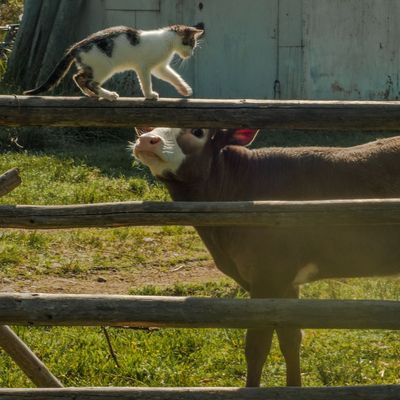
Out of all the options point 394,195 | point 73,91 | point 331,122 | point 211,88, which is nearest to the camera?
point 331,122

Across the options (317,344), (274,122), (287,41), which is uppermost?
(274,122)

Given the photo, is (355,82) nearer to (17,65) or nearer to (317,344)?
(17,65)

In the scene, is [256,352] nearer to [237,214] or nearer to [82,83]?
[237,214]

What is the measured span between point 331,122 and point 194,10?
1080cm

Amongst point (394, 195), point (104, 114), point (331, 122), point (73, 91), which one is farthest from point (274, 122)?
point (73, 91)

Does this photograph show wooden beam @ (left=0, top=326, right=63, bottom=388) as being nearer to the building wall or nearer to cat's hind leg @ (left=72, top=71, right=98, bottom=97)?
cat's hind leg @ (left=72, top=71, right=98, bottom=97)

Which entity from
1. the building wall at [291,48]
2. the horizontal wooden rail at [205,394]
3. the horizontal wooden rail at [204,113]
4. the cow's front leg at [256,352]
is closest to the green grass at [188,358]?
the cow's front leg at [256,352]

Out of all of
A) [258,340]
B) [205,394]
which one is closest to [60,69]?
[258,340]

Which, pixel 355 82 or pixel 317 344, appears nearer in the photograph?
pixel 317 344

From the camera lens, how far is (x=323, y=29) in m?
14.6

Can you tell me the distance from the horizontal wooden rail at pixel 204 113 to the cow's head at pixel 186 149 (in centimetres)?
117

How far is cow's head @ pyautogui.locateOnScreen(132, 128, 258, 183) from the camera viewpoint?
227 inches

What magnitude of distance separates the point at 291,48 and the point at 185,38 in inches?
358

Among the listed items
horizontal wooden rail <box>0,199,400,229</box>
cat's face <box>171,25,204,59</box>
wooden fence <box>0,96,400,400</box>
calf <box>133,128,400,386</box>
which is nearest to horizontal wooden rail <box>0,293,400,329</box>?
wooden fence <box>0,96,400,400</box>
